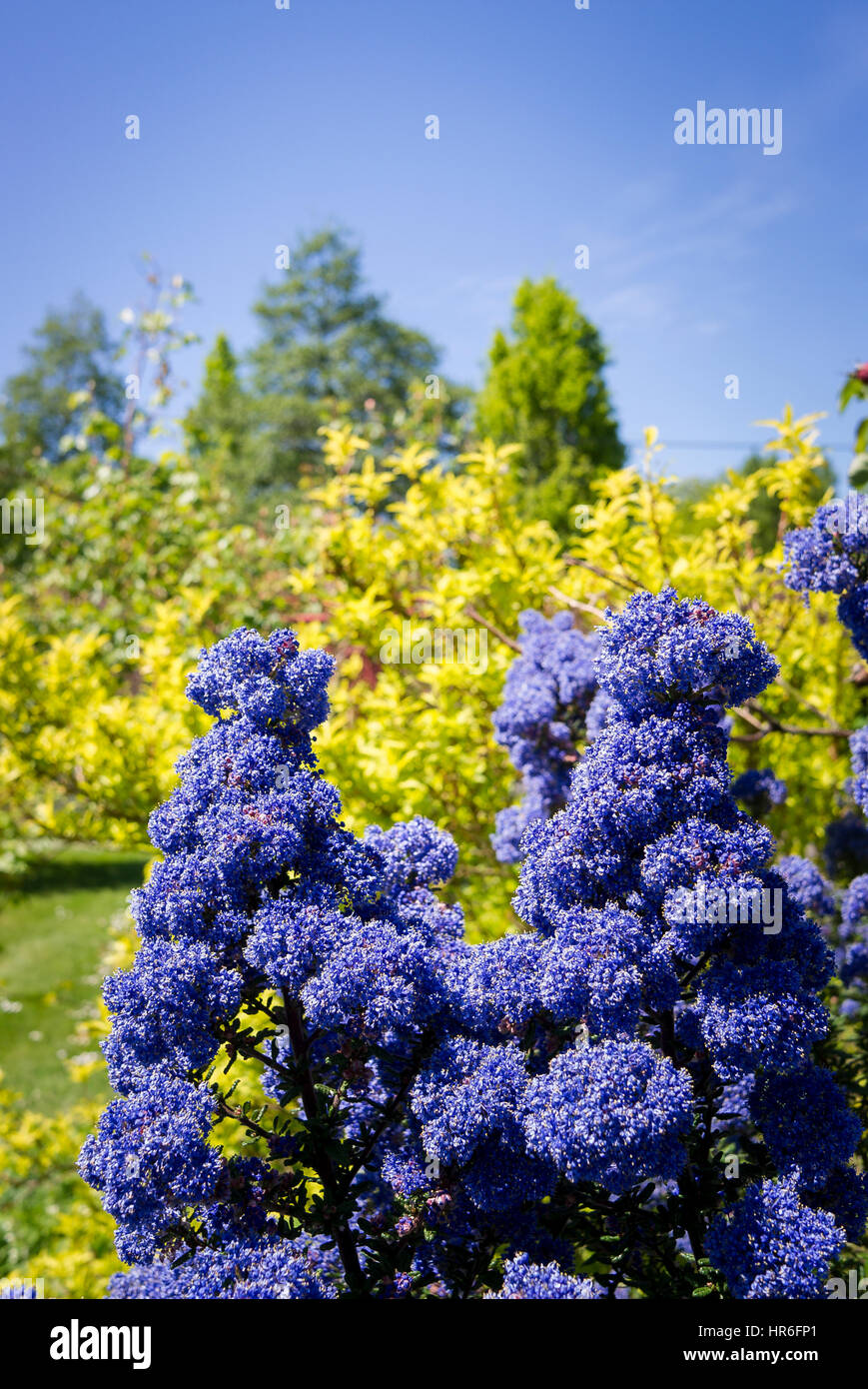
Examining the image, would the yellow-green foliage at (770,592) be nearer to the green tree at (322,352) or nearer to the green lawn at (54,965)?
the green lawn at (54,965)

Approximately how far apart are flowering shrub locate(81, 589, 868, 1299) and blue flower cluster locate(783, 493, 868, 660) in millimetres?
729

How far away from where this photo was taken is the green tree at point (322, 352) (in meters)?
24.1

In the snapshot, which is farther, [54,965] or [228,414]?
[228,414]

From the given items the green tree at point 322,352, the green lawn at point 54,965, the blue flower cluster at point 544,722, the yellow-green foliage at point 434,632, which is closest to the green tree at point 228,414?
the green tree at point 322,352

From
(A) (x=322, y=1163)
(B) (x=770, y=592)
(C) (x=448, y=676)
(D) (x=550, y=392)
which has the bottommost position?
(A) (x=322, y=1163)

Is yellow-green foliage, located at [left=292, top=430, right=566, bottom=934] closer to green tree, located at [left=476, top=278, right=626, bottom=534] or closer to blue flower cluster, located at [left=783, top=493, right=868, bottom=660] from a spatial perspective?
blue flower cluster, located at [left=783, top=493, right=868, bottom=660]

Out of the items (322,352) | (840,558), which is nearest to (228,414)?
(322,352)

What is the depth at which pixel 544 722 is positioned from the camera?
10.9 ft

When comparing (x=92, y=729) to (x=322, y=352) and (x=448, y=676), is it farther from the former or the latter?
(x=322, y=352)

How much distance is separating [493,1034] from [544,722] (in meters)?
1.42

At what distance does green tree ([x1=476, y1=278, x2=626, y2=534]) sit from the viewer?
1781cm

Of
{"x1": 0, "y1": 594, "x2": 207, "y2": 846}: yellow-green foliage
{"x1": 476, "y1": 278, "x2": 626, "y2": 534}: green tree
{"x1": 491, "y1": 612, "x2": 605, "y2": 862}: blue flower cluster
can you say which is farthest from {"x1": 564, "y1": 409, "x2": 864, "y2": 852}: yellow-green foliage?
{"x1": 476, "y1": 278, "x2": 626, "y2": 534}: green tree
